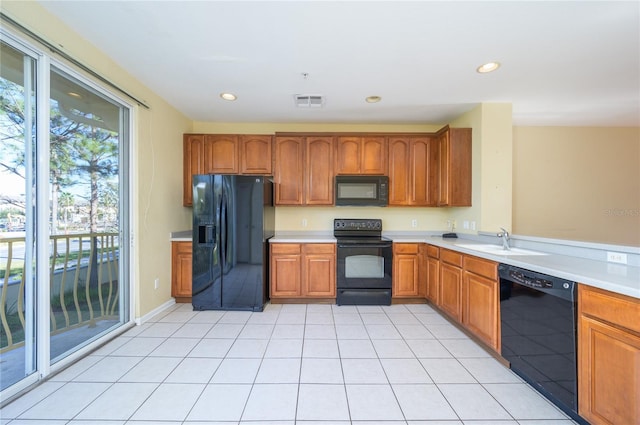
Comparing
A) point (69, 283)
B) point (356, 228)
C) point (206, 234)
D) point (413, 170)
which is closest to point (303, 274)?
point (356, 228)

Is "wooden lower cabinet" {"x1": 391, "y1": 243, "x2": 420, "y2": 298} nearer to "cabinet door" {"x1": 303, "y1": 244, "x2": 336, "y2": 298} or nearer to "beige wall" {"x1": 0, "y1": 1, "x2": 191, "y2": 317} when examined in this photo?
"cabinet door" {"x1": 303, "y1": 244, "x2": 336, "y2": 298}

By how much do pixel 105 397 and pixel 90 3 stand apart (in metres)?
2.57

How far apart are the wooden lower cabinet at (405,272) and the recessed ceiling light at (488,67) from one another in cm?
203

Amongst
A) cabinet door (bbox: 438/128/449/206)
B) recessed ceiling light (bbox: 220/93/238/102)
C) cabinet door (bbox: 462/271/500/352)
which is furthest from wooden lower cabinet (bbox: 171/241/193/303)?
cabinet door (bbox: 438/128/449/206)

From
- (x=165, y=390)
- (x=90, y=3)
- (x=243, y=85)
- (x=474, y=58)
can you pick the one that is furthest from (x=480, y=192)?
(x=90, y=3)

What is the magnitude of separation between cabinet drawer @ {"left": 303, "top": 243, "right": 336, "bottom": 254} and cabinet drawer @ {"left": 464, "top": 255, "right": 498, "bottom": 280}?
152 cm

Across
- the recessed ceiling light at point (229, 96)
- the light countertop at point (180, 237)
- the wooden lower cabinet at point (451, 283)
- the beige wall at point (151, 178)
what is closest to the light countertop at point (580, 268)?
the wooden lower cabinet at point (451, 283)

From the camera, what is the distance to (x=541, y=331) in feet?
5.35

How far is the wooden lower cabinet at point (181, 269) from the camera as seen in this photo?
3246 millimetres

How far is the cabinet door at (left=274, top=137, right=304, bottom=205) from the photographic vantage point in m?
3.56

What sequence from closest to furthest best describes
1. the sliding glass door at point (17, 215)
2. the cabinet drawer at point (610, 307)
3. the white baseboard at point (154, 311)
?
the cabinet drawer at point (610, 307), the sliding glass door at point (17, 215), the white baseboard at point (154, 311)

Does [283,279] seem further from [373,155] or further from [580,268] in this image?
[580,268]

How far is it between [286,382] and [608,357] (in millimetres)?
1816

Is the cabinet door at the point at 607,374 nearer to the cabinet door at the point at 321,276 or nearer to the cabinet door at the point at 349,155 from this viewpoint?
the cabinet door at the point at 321,276
